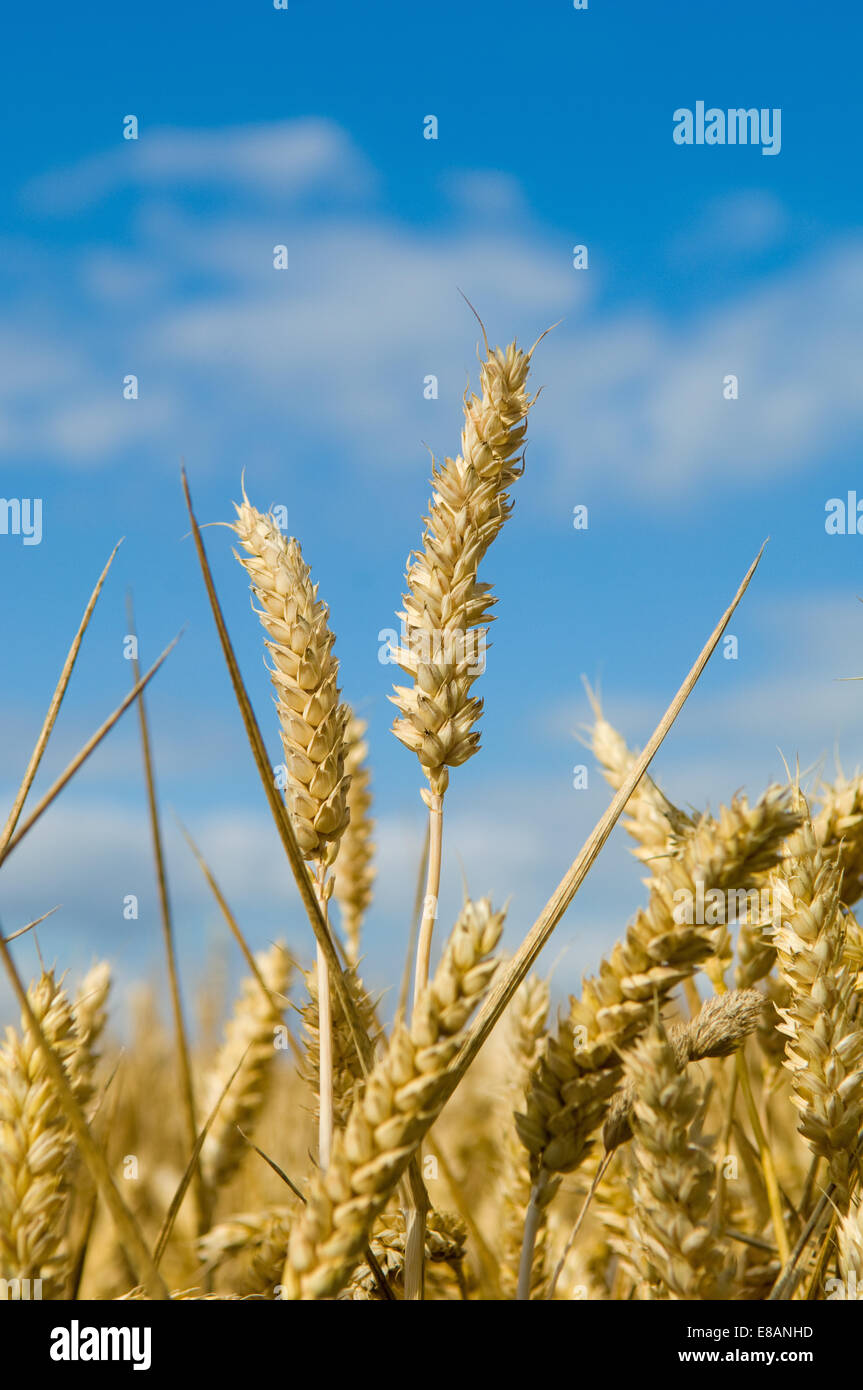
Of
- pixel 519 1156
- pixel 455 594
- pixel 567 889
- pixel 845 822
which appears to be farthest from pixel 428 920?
pixel 519 1156

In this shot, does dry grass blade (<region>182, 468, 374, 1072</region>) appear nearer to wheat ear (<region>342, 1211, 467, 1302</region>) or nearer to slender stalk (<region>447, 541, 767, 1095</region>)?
slender stalk (<region>447, 541, 767, 1095</region>)

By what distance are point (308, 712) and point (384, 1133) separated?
0.49 meters

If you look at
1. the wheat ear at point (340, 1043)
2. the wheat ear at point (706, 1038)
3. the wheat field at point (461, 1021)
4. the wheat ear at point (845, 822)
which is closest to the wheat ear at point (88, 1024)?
the wheat field at point (461, 1021)

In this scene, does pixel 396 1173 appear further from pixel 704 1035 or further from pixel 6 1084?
pixel 6 1084

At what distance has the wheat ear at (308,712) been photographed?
115 cm

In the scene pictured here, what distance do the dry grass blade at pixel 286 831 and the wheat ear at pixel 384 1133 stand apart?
0.70 feet

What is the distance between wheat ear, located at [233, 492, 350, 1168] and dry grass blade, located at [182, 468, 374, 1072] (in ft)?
0.20

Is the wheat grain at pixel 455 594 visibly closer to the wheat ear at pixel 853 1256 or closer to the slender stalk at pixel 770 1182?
the wheat ear at pixel 853 1256

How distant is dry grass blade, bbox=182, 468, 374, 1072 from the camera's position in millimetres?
1053

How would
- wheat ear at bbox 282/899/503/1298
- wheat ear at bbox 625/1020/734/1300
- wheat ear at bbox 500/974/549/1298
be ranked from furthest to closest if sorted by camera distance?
wheat ear at bbox 500/974/549/1298 < wheat ear at bbox 625/1020/734/1300 < wheat ear at bbox 282/899/503/1298

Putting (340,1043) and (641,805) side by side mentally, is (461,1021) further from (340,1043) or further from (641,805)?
(641,805)

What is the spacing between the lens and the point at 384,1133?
836 mm

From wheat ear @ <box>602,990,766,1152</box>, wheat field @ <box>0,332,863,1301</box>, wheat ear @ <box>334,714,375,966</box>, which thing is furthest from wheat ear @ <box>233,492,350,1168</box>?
wheat ear @ <box>334,714,375,966</box>
